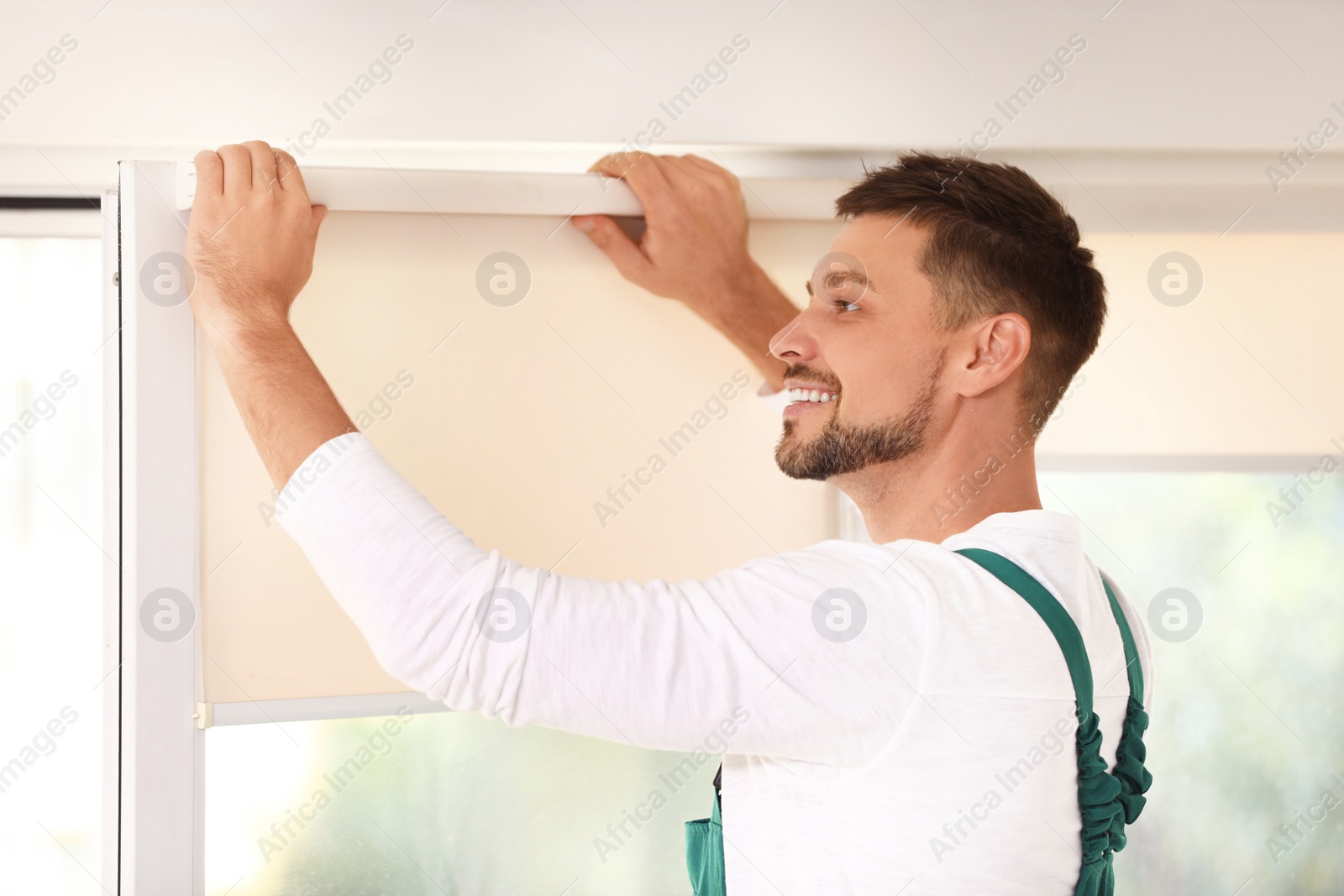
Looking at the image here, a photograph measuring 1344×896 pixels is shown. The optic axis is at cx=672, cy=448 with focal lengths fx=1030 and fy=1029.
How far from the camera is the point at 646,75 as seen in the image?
1.32 m

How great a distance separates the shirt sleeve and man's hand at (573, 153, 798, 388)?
0.48m

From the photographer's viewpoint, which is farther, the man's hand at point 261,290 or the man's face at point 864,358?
the man's face at point 864,358

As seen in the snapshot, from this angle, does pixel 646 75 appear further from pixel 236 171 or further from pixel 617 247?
pixel 236 171

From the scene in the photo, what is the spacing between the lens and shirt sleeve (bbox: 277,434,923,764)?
2.67ft

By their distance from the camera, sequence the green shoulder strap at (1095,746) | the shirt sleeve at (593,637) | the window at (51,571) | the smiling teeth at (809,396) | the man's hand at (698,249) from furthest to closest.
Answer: the window at (51,571)
the man's hand at (698,249)
the smiling teeth at (809,396)
the green shoulder strap at (1095,746)
the shirt sleeve at (593,637)

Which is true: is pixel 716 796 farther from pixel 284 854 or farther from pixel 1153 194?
pixel 1153 194

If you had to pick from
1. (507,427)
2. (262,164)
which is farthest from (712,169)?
(262,164)

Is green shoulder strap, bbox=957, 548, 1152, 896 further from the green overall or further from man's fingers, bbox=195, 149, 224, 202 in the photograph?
man's fingers, bbox=195, 149, 224, 202

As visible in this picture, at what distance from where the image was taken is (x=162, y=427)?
107cm

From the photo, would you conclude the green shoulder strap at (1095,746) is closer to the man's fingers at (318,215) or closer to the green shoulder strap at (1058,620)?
the green shoulder strap at (1058,620)

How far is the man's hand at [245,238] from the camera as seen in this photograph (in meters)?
0.97

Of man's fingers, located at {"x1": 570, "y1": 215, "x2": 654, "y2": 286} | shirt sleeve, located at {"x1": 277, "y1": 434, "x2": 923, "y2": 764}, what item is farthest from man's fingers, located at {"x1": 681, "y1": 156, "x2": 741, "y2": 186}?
shirt sleeve, located at {"x1": 277, "y1": 434, "x2": 923, "y2": 764}

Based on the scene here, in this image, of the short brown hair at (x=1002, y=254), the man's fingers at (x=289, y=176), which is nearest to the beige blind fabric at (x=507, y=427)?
the man's fingers at (x=289, y=176)

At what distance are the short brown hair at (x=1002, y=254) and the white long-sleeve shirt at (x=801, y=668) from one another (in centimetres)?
26
